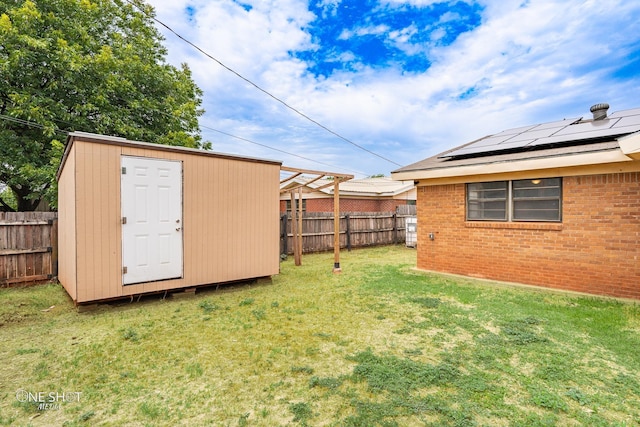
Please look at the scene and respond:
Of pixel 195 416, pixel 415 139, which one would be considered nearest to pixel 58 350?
pixel 195 416

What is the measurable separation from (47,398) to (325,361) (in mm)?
2355

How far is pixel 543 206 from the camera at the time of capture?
18.8 ft

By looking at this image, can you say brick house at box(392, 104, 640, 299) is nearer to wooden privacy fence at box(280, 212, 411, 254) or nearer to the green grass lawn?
the green grass lawn

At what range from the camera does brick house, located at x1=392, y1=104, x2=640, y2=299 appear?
193 inches

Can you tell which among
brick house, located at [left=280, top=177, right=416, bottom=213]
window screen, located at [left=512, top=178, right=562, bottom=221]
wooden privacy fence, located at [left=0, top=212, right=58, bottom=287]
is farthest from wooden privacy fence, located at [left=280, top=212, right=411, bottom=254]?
window screen, located at [left=512, top=178, right=562, bottom=221]

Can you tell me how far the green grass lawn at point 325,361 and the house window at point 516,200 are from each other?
5.39 feet

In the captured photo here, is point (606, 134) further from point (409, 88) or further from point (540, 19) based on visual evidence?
point (409, 88)

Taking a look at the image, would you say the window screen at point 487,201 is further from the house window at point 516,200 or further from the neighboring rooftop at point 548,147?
the neighboring rooftop at point 548,147

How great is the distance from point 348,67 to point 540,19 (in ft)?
23.3

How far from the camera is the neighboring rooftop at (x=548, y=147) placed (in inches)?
196

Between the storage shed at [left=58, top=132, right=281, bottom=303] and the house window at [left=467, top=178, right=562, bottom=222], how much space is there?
4.49 meters

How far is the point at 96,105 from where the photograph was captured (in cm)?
923

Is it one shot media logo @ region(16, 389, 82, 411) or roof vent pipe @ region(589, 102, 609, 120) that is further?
roof vent pipe @ region(589, 102, 609, 120)

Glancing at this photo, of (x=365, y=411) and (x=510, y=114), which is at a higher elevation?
(x=510, y=114)
